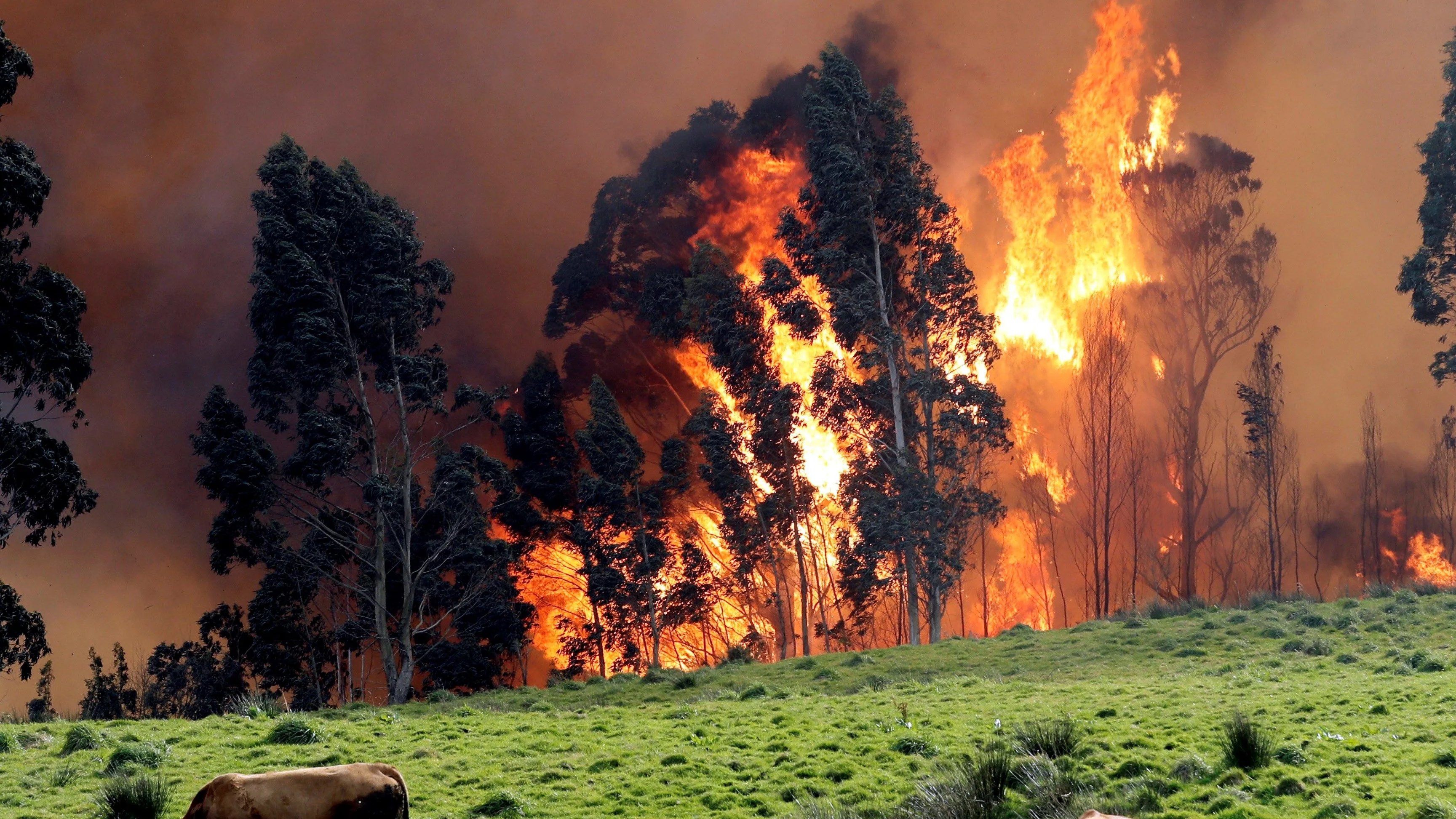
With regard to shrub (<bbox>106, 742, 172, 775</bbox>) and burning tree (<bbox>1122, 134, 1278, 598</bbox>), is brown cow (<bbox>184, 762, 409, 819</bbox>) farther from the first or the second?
burning tree (<bbox>1122, 134, 1278, 598</bbox>)

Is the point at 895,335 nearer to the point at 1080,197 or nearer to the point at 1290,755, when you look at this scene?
the point at 1080,197

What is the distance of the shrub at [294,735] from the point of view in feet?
65.9

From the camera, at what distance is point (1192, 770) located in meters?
14.7

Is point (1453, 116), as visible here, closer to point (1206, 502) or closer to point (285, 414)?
point (1206, 502)

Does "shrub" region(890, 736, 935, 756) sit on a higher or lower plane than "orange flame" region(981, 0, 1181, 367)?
lower

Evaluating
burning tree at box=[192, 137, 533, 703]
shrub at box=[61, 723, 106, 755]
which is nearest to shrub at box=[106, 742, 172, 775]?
shrub at box=[61, 723, 106, 755]

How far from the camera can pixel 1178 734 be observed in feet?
55.3

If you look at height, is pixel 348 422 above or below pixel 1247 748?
above

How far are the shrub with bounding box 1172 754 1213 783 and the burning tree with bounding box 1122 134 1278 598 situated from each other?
40324mm

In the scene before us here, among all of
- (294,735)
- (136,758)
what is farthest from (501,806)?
(136,758)

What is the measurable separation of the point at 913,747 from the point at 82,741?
603 inches

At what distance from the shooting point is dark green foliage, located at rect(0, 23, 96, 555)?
28172mm

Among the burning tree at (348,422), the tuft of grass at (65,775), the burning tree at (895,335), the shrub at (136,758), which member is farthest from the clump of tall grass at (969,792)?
the burning tree at (348,422)

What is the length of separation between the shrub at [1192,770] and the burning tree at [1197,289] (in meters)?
40.3
